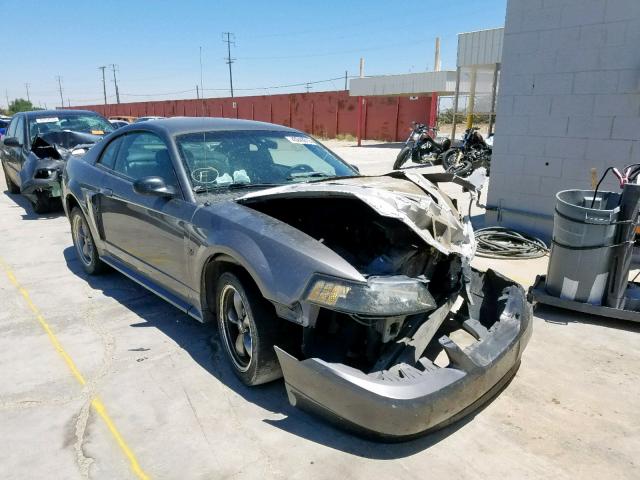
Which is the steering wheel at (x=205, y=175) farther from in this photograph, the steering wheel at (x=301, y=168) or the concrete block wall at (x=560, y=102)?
the concrete block wall at (x=560, y=102)

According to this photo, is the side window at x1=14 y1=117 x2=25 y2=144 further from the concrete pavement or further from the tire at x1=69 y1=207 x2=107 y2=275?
the concrete pavement

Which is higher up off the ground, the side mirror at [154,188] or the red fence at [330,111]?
the red fence at [330,111]

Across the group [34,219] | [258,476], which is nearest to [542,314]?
[258,476]

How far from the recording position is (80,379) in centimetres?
322

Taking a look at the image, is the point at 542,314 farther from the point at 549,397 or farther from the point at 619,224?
the point at 549,397

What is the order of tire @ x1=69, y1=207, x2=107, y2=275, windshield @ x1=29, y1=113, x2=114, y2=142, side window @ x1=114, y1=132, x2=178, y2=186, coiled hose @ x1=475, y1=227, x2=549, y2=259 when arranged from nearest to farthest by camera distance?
side window @ x1=114, y1=132, x2=178, y2=186 < tire @ x1=69, y1=207, x2=107, y2=275 < coiled hose @ x1=475, y1=227, x2=549, y2=259 < windshield @ x1=29, y1=113, x2=114, y2=142

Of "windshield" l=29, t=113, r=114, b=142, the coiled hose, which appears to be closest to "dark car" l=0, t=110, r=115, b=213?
"windshield" l=29, t=113, r=114, b=142

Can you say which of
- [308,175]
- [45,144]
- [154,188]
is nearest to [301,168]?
[308,175]

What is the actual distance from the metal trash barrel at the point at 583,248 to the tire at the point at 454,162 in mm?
8989

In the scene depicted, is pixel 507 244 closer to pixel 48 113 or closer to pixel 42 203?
pixel 42 203

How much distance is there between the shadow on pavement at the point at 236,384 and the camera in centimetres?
255

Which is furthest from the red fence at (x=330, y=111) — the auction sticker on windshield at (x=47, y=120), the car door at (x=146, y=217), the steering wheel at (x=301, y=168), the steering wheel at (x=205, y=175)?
the steering wheel at (x=205, y=175)

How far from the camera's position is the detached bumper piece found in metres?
2.27

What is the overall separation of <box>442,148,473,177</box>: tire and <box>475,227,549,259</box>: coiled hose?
6740 mm
